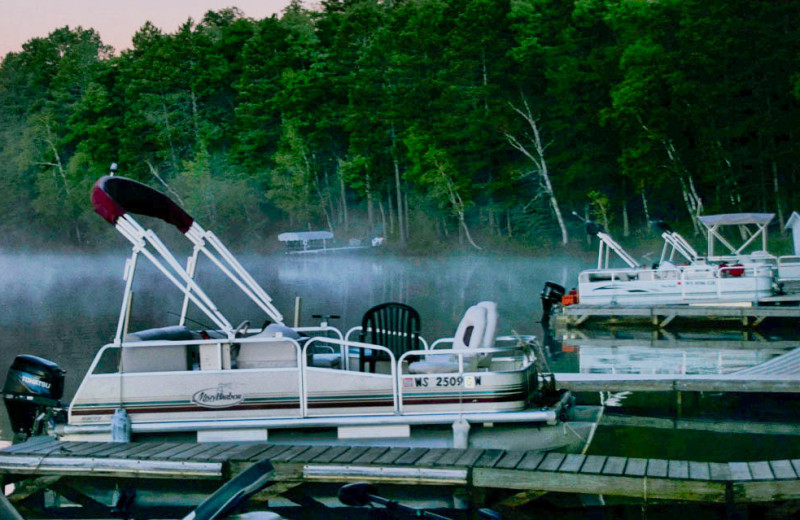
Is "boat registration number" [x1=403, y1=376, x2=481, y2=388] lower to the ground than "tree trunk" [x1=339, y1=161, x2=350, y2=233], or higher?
lower

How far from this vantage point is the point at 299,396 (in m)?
9.59

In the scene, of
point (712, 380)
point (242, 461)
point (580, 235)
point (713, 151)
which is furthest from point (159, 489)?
point (580, 235)

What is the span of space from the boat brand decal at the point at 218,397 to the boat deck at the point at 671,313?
596 inches

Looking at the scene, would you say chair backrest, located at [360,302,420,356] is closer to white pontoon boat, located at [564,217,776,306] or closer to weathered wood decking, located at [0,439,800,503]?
weathered wood decking, located at [0,439,800,503]

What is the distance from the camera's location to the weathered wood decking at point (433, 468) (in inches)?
299

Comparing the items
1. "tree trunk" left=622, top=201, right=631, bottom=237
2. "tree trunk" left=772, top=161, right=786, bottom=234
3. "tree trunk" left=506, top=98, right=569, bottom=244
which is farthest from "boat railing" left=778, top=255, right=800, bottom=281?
"tree trunk" left=506, top=98, right=569, bottom=244

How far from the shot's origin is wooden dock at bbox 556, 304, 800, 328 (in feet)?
73.3

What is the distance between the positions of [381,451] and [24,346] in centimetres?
1783

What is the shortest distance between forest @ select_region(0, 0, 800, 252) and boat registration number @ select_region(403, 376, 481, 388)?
3633 centimetres

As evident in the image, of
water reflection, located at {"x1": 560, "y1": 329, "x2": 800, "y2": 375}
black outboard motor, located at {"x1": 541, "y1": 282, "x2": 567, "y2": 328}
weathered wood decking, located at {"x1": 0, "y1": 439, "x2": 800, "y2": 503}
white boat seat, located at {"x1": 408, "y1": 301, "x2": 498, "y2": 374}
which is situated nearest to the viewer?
weathered wood decking, located at {"x1": 0, "y1": 439, "x2": 800, "y2": 503}

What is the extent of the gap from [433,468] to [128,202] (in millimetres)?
4567

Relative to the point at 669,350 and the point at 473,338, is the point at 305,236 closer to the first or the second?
the point at 669,350

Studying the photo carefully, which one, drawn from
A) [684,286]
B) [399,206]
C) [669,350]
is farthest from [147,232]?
[399,206]

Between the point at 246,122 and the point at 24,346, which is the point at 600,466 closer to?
the point at 24,346
